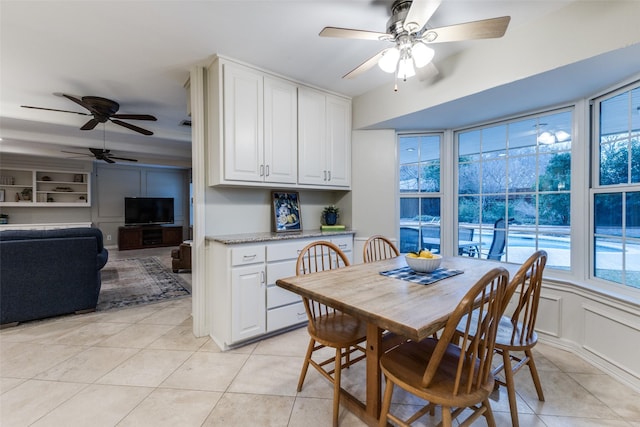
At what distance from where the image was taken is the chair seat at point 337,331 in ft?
5.00

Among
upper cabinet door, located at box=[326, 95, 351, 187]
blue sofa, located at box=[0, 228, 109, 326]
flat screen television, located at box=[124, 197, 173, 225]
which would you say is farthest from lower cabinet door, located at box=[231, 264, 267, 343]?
flat screen television, located at box=[124, 197, 173, 225]

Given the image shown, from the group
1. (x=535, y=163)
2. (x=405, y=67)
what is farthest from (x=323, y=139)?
(x=535, y=163)

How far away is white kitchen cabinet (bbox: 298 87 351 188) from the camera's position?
2934 millimetres

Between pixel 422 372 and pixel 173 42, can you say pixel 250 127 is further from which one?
pixel 422 372

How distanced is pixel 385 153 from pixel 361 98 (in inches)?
27.3

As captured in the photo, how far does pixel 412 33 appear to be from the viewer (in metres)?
1.61

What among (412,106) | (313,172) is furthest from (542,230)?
(313,172)

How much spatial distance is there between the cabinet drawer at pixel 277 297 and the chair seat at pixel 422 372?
1.35 meters

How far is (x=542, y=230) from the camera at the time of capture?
8.40 feet

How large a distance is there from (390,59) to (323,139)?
142 centimetres

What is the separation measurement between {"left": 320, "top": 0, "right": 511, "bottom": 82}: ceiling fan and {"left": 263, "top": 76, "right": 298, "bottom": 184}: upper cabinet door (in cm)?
115

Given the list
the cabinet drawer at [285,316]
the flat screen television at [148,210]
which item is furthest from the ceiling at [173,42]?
the flat screen television at [148,210]

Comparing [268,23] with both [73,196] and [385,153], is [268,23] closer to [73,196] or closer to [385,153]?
[385,153]

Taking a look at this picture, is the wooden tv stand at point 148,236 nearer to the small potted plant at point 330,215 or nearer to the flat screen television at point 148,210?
the flat screen television at point 148,210
